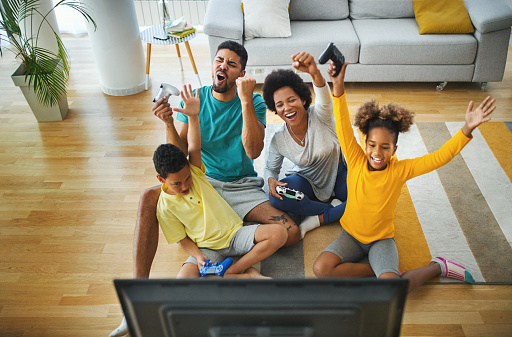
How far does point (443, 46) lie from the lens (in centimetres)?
325

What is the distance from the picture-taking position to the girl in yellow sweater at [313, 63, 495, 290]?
1.80m

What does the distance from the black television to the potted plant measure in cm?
256

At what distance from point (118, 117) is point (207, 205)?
1724mm

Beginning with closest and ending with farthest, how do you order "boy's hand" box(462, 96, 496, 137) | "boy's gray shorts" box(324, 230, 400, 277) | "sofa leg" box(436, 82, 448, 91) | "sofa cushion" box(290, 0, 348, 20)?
"boy's hand" box(462, 96, 496, 137)
"boy's gray shorts" box(324, 230, 400, 277)
"sofa leg" box(436, 82, 448, 91)
"sofa cushion" box(290, 0, 348, 20)

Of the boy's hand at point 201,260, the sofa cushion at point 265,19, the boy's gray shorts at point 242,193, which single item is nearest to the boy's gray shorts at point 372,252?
the boy's gray shorts at point 242,193

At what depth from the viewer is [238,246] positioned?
206 cm

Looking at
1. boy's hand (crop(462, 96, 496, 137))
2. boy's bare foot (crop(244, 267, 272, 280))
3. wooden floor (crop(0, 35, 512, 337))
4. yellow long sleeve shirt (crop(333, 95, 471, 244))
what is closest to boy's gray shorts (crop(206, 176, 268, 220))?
boy's bare foot (crop(244, 267, 272, 280))

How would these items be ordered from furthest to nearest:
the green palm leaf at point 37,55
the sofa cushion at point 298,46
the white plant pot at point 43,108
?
the sofa cushion at point 298,46 < the white plant pot at point 43,108 < the green palm leaf at point 37,55

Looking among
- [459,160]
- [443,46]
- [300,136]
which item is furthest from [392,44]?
Result: [300,136]

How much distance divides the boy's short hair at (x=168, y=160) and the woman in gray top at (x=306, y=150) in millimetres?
551

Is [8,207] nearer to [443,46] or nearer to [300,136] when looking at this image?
[300,136]

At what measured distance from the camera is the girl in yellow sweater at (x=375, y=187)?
1801mm

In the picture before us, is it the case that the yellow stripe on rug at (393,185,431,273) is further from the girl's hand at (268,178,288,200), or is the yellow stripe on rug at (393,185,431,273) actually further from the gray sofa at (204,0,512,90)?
the gray sofa at (204,0,512,90)

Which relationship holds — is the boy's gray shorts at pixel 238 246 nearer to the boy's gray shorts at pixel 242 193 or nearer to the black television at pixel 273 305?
the boy's gray shorts at pixel 242 193
